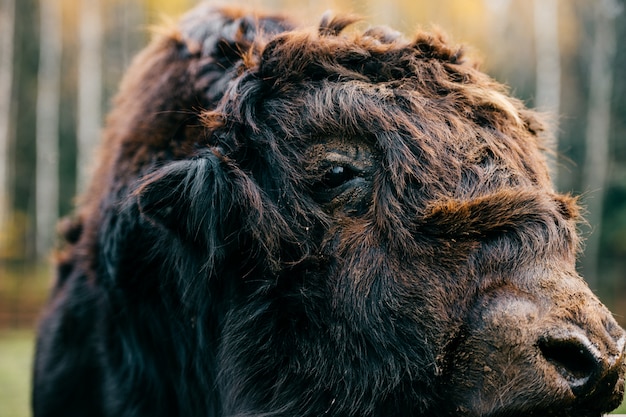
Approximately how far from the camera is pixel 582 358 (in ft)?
7.35

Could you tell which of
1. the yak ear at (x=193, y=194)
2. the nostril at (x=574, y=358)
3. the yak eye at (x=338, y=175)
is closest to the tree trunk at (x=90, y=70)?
the yak ear at (x=193, y=194)

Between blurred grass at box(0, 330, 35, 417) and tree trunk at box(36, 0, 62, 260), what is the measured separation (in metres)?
8.28

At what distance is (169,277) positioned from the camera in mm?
3398

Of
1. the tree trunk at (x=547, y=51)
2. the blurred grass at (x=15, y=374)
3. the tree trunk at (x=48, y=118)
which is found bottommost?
the blurred grass at (x=15, y=374)

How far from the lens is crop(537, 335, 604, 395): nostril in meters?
2.22

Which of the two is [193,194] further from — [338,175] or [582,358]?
[582,358]

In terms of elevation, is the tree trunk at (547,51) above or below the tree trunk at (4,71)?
above

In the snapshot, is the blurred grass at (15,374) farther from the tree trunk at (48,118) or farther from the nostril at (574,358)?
the tree trunk at (48,118)

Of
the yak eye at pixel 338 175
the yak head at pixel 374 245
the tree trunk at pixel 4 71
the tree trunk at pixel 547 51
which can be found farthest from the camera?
the tree trunk at pixel 4 71

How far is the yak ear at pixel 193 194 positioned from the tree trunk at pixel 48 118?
73.7 feet

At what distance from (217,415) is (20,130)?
27675 mm

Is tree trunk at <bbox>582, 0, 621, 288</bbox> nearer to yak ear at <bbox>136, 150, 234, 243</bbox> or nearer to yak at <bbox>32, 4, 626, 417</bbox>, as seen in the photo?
yak at <bbox>32, 4, 626, 417</bbox>

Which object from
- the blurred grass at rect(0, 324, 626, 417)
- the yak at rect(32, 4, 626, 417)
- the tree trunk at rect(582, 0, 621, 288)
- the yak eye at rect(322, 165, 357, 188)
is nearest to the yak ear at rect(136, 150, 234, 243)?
the yak at rect(32, 4, 626, 417)

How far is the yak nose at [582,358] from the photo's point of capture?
87.4 inches
